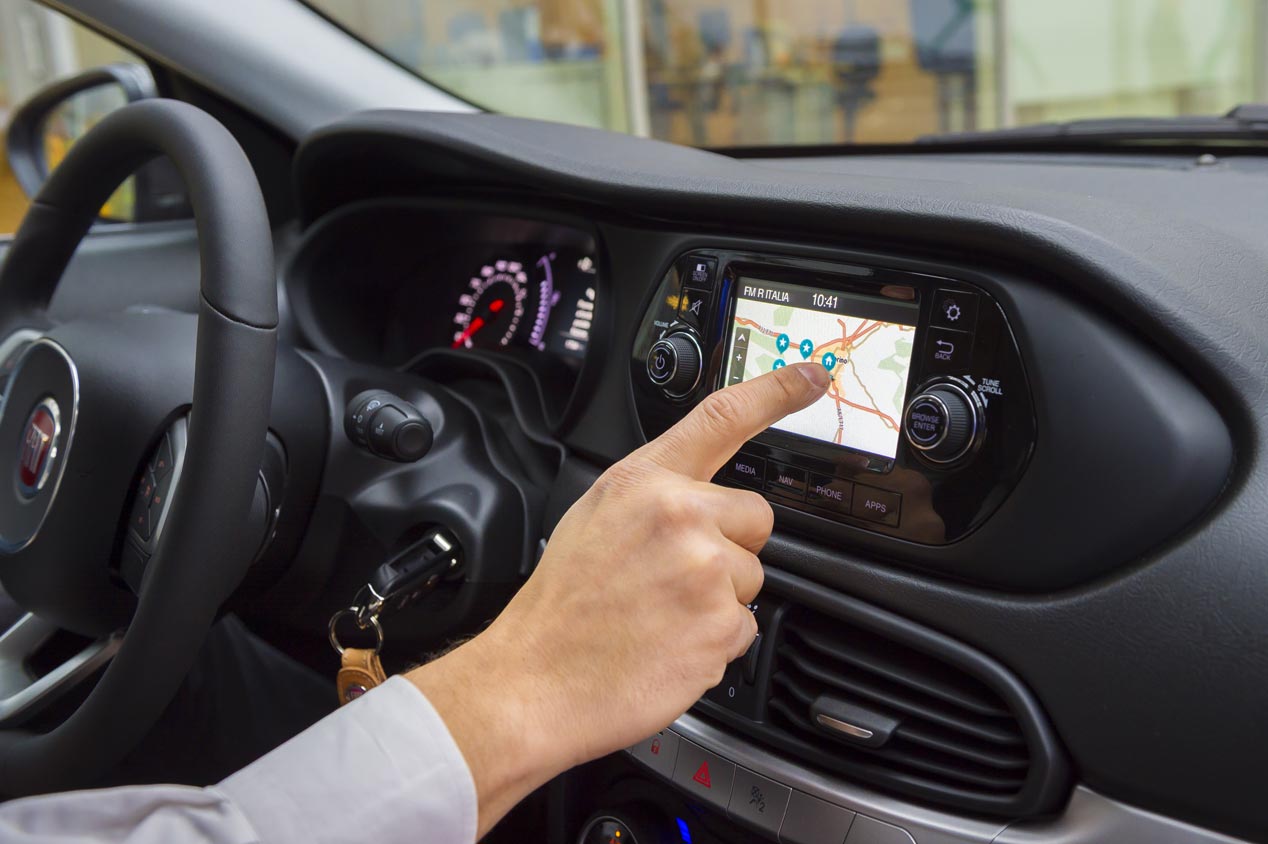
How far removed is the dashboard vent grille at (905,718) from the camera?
0.80 metres

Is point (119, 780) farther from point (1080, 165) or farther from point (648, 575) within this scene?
point (1080, 165)

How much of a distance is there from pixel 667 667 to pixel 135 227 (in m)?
1.50

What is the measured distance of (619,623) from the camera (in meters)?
0.67

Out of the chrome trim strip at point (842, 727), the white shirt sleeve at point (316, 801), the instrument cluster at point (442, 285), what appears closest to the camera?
the white shirt sleeve at point (316, 801)

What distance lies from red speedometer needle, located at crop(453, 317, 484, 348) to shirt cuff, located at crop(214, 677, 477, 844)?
35.0 inches

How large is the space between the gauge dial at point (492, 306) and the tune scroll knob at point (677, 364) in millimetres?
438

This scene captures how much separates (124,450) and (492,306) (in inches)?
21.6

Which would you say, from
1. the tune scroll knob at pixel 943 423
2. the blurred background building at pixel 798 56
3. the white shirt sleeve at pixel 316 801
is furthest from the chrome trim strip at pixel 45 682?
the blurred background building at pixel 798 56

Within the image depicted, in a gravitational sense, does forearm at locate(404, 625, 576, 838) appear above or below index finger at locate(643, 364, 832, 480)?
below

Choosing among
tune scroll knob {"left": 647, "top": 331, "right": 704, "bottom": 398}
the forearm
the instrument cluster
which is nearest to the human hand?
the forearm

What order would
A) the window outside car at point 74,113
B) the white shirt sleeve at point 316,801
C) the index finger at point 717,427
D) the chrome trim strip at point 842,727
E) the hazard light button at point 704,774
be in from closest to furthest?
1. the white shirt sleeve at point 316,801
2. the index finger at point 717,427
3. the chrome trim strip at point 842,727
4. the hazard light button at point 704,774
5. the window outside car at point 74,113

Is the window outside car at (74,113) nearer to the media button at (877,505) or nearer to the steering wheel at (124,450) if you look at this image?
the steering wheel at (124,450)

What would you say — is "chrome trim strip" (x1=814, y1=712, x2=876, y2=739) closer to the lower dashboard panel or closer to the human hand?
the lower dashboard panel

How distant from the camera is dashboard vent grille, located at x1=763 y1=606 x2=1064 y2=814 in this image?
2.63 feet
